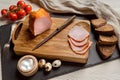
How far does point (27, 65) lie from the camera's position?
2.33 feet

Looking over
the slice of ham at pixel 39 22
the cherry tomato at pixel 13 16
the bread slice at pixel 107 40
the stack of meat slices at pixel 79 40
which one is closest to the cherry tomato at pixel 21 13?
the cherry tomato at pixel 13 16

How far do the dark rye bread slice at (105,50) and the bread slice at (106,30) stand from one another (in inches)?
2.2

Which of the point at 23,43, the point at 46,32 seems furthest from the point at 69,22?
the point at 23,43

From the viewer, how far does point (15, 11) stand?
93cm

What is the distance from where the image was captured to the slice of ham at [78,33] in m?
0.78

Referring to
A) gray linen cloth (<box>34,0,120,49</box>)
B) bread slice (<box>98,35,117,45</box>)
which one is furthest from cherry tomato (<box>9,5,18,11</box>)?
bread slice (<box>98,35,117,45</box>)

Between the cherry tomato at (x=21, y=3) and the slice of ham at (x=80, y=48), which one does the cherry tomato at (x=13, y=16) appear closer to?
the cherry tomato at (x=21, y=3)

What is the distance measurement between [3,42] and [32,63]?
19 cm

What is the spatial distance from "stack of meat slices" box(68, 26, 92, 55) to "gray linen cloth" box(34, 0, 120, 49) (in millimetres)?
135

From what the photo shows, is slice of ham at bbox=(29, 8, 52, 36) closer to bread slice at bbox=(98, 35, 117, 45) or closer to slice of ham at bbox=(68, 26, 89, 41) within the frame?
slice of ham at bbox=(68, 26, 89, 41)

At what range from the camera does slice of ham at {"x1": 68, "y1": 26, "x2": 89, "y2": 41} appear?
78 centimetres

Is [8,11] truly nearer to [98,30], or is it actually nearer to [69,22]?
[69,22]

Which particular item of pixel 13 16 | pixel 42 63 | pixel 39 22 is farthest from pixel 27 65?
pixel 13 16

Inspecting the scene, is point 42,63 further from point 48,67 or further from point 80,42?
point 80,42
